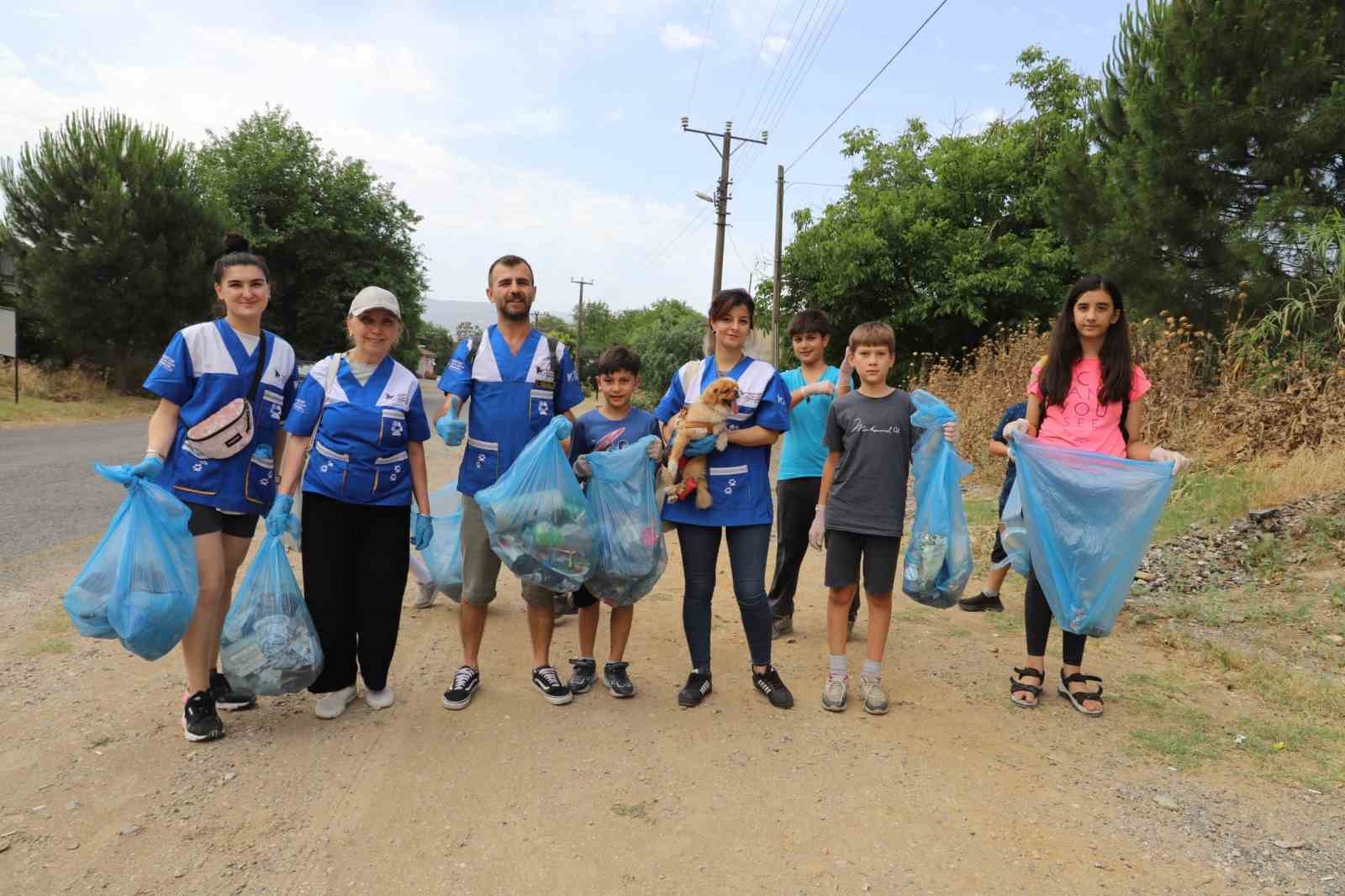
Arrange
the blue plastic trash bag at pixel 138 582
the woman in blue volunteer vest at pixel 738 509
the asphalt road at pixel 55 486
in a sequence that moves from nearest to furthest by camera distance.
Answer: the blue plastic trash bag at pixel 138 582, the woman in blue volunteer vest at pixel 738 509, the asphalt road at pixel 55 486

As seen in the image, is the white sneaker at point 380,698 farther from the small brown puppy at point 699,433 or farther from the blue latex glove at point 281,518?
the small brown puppy at point 699,433

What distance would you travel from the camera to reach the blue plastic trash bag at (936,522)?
12.1ft

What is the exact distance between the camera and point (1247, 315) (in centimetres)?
880

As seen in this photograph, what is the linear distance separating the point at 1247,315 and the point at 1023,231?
10455 mm

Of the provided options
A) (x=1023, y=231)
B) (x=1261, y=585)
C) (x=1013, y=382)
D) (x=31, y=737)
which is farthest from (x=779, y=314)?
(x=31, y=737)

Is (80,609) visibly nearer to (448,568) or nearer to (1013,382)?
(448,568)

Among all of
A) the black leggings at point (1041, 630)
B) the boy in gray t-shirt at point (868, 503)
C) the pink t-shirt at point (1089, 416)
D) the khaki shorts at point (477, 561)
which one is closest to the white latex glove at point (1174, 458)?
the pink t-shirt at point (1089, 416)

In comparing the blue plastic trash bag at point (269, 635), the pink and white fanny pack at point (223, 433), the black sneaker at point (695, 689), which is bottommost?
the black sneaker at point (695, 689)

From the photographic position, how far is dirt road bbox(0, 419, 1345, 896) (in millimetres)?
2385

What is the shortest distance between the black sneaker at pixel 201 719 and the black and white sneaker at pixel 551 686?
1254mm

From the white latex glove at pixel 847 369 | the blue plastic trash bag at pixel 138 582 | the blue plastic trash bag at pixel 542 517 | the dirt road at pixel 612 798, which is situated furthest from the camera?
the white latex glove at pixel 847 369

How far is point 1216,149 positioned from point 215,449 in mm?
10411

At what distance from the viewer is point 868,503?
365 centimetres

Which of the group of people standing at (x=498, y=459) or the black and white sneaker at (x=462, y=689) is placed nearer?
the group of people standing at (x=498, y=459)
